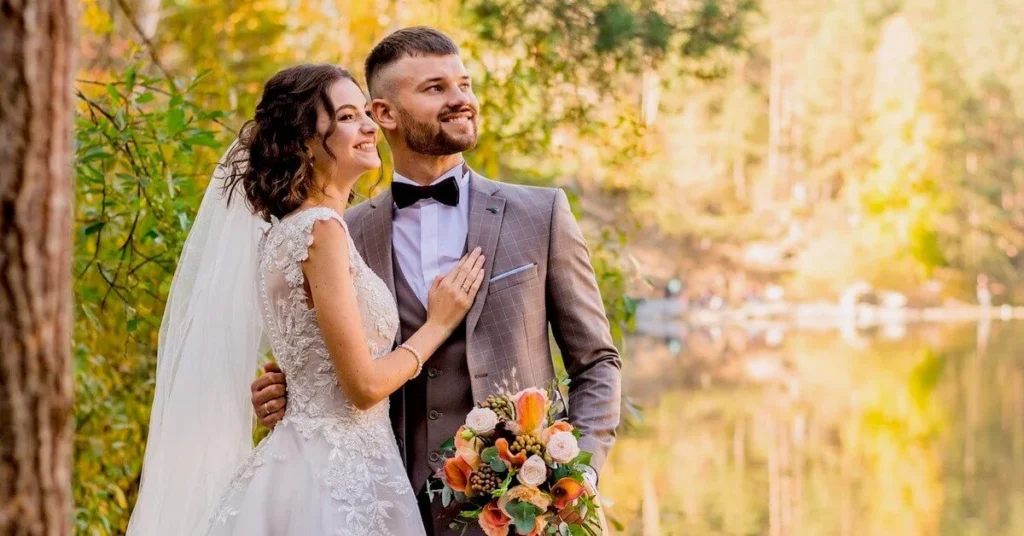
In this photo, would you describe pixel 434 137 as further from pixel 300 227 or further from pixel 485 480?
pixel 485 480

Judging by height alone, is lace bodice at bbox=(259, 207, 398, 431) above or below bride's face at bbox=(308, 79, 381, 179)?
below

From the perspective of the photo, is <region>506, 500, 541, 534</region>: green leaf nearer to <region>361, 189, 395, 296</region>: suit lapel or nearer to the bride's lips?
<region>361, 189, 395, 296</region>: suit lapel

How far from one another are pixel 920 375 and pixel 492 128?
1551 cm

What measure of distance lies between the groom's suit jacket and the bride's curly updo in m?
0.24

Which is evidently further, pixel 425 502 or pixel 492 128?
pixel 492 128

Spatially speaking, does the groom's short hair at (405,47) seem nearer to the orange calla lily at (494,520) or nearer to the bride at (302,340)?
the bride at (302,340)

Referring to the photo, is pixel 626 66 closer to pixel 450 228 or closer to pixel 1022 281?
pixel 450 228

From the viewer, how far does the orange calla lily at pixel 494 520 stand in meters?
2.30

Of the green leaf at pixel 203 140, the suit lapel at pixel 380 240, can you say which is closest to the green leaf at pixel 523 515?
the suit lapel at pixel 380 240

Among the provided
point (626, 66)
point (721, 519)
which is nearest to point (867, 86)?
point (721, 519)

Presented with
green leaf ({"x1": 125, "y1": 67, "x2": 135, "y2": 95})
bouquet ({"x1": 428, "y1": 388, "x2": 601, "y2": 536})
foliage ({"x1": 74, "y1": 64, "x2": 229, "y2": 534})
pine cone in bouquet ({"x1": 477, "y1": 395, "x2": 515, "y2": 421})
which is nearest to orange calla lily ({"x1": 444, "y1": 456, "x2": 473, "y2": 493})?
bouquet ({"x1": 428, "y1": 388, "x2": 601, "y2": 536})

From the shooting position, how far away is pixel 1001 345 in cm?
2620

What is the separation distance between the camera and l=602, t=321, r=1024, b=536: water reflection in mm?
10805

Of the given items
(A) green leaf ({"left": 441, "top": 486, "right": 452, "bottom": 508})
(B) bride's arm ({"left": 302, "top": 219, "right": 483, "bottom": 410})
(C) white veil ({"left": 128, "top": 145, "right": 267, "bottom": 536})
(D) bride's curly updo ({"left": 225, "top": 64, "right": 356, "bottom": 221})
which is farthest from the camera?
(C) white veil ({"left": 128, "top": 145, "right": 267, "bottom": 536})
